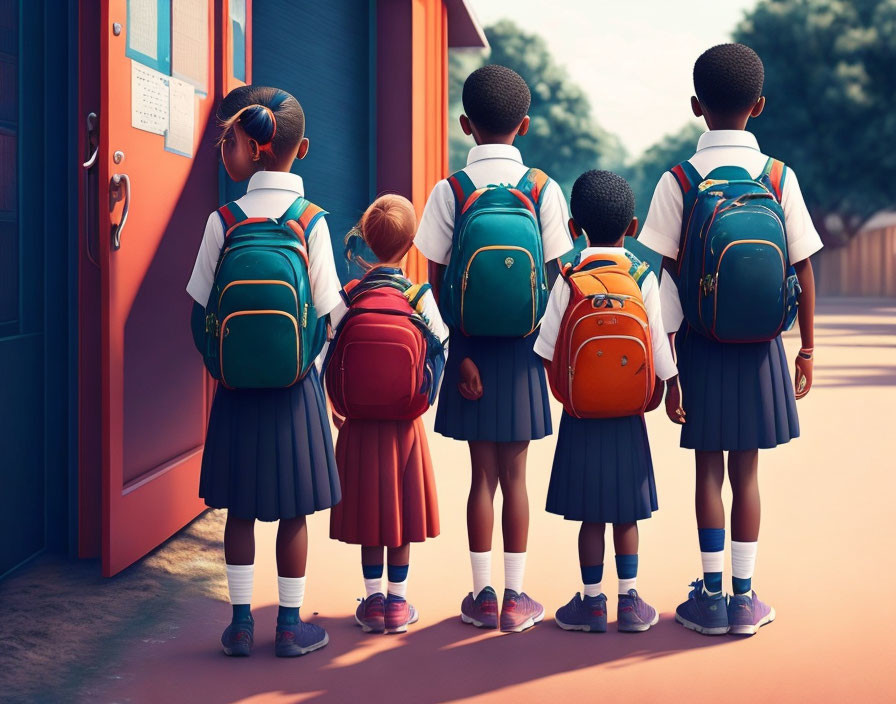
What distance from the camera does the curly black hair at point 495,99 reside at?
155 inches

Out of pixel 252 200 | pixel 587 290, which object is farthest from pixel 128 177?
pixel 587 290

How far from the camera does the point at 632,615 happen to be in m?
3.94

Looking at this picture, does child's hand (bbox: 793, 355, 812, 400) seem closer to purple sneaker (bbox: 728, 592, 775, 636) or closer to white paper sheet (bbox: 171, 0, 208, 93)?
purple sneaker (bbox: 728, 592, 775, 636)

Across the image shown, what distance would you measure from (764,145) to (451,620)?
3143 cm

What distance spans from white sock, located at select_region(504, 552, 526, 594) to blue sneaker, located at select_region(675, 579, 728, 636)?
1.99 feet

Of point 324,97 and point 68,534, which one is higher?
point 324,97

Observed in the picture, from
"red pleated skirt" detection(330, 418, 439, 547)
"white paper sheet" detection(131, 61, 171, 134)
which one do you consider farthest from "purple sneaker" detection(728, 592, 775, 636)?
"white paper sheet" detection(131, 61, 171, 134)

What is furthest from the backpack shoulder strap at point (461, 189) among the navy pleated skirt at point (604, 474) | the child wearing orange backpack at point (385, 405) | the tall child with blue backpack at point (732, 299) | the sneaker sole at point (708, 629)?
the sneaker sole at point (708, 629)

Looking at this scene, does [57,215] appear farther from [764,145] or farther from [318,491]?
[764,145]

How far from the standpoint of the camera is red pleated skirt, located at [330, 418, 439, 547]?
3.89 metres

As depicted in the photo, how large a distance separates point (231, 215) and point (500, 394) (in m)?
1.12

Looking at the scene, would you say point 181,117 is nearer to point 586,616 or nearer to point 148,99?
point 148,99

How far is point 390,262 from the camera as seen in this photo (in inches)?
156

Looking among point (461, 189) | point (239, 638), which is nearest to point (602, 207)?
point (461, 189)
